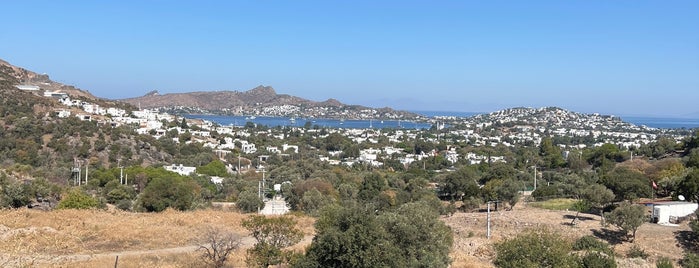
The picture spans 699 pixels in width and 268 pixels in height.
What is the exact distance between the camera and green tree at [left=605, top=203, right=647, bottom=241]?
20933 millimetres

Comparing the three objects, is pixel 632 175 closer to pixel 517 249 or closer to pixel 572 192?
pixel 572 192

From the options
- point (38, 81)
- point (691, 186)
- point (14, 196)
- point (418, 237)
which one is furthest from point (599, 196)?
point (38, 81)

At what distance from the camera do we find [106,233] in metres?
16.7

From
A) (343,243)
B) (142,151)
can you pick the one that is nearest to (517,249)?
(343,243)

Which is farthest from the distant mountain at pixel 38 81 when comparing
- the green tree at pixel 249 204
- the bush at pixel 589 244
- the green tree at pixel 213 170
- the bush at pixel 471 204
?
the bush at pixel 589 244

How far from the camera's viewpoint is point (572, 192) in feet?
109

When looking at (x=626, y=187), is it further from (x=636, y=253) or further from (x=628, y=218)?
(x=636, y=253)

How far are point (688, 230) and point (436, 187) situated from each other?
21.1 metres

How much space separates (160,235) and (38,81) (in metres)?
83.7

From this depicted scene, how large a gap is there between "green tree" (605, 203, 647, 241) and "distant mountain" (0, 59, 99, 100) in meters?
75.1

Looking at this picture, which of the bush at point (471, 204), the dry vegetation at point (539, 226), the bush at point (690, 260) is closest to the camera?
the bush at point (690, 260)

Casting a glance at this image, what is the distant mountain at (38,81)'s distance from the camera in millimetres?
77562

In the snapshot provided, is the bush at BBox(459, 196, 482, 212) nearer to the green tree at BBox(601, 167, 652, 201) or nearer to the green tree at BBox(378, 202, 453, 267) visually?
the green tree at BBox(601, 167, 652, 201)

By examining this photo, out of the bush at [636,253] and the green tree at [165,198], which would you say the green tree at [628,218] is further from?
the green tree at [165,198]
